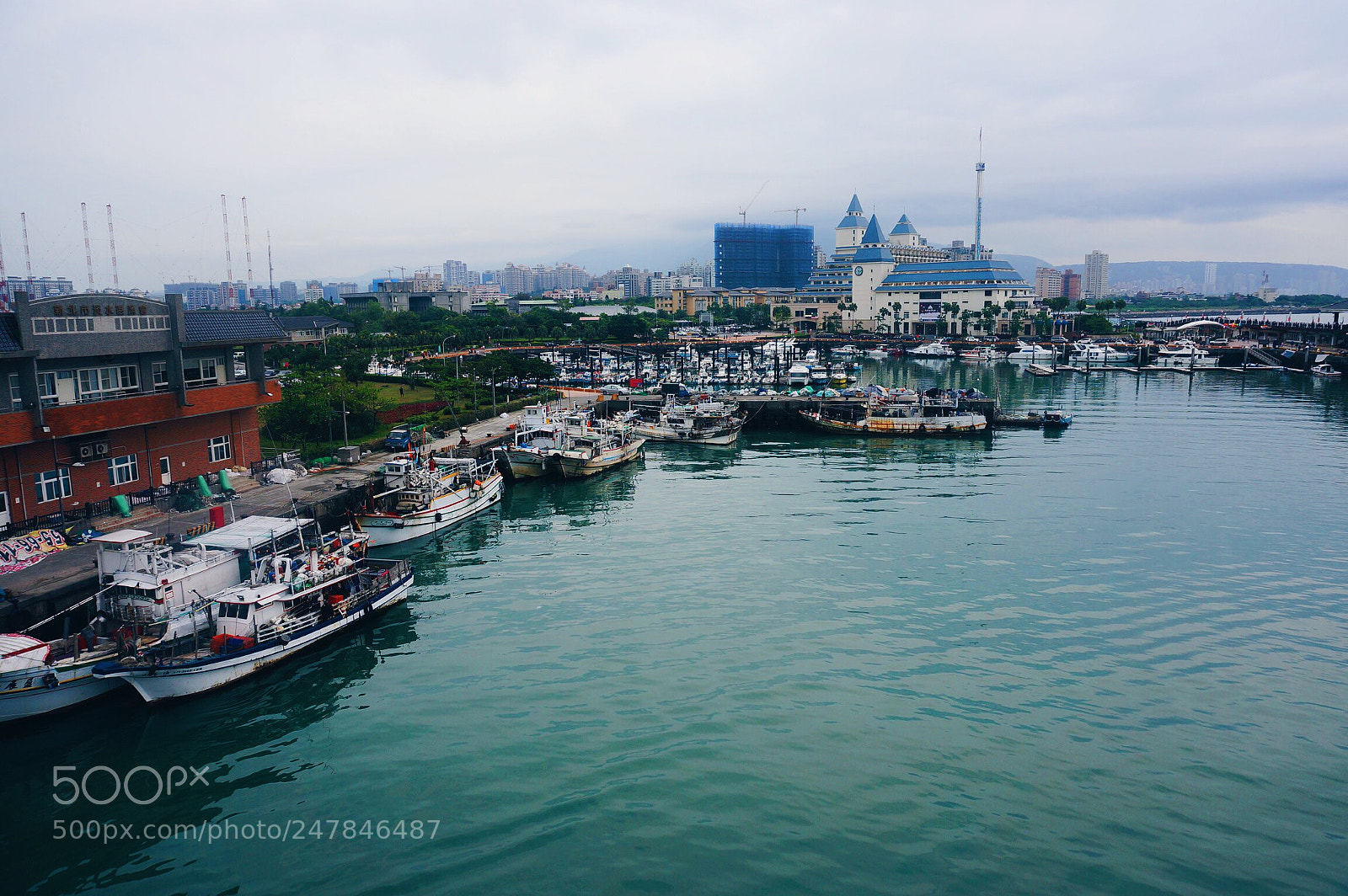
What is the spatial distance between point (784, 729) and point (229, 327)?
30.3m

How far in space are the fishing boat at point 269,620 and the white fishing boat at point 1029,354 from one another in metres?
122

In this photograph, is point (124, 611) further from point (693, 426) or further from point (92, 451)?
point (693, 426)

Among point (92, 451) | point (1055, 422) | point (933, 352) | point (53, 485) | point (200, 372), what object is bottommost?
point (1055, 422)

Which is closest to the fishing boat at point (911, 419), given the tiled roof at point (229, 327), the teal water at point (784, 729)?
Result: the teal water at point (784, 729)

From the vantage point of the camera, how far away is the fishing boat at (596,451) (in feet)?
153

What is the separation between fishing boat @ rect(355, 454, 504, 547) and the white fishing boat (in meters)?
111

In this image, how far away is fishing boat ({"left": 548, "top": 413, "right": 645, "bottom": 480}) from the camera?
1836 inches

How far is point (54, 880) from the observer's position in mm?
13836

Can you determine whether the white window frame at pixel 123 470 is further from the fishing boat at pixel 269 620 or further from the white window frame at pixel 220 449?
the fishing boat at pixel 269 620

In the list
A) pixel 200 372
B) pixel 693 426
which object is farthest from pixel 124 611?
pixel 693 426

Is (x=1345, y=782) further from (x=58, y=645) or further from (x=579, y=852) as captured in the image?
(x=58, y=645)

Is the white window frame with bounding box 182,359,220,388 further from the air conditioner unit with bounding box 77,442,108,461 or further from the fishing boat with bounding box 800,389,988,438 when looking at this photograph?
the fishing boat with bounding box 800,389,988,438

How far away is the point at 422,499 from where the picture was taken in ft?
117

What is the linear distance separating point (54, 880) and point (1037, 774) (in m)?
19.4
